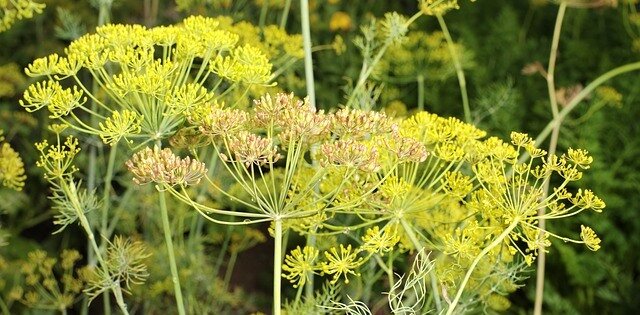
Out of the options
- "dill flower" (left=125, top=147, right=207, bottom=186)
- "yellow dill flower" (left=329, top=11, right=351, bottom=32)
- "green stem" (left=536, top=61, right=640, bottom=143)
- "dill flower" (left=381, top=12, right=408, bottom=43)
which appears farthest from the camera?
"yellow dill flower" (left=329, top=11, right=351, bottom=32)

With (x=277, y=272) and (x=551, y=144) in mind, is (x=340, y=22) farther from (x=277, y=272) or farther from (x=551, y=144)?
(x=277, y=272)

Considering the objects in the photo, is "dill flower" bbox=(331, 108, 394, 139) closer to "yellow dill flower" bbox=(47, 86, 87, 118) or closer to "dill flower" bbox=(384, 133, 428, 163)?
"dill flower" bbox=(384, 133, 428, 163)

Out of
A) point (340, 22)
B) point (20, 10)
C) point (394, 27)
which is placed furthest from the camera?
point (340, 22)

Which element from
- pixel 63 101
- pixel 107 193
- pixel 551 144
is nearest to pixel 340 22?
pixel 551 144

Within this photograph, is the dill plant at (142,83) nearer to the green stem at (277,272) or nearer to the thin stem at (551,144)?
the green stem at (277,272)

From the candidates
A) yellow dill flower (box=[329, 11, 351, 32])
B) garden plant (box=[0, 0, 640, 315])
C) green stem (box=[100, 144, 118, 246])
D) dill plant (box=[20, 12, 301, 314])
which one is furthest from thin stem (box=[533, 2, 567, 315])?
yellow dill flower (box=[329, 11, 351, 32])

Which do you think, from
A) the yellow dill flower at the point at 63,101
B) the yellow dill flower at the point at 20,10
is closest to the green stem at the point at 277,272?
the yellow dill flower at the point at 63,101

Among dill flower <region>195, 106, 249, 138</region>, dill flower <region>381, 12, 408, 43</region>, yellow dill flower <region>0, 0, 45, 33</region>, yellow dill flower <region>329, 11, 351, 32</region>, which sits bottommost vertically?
dill flower <region>195, 106, 249, 138</region>

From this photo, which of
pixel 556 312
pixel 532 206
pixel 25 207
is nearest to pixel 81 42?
pixel 532 206

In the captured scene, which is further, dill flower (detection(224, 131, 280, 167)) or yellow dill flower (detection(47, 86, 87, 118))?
yellow dill flower (detection(47, 86, 87, 118))
